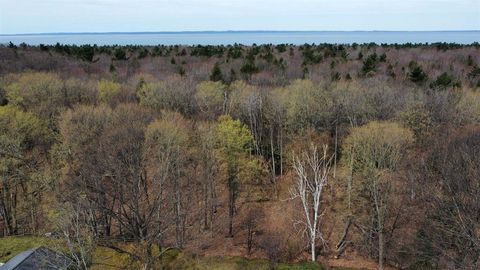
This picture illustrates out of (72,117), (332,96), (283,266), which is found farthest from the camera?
(332,96)

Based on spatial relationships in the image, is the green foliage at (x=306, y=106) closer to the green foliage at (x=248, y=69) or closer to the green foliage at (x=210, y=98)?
the green foliage at (x=210, y=98)

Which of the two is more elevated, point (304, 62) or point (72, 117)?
point (304, 62)

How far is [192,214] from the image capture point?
118 ft

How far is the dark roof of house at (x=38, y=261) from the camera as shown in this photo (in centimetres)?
2019

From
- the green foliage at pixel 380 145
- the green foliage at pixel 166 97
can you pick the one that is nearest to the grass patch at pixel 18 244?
the green foliage at pixel 166 97

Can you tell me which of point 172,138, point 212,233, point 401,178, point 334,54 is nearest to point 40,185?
point 172,138

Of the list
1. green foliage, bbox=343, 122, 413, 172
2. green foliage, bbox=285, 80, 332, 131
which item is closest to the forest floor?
green foliage, bbox=343, 122, 413, 172

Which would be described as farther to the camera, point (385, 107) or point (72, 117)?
point (385, 107)

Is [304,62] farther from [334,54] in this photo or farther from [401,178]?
[401,178]

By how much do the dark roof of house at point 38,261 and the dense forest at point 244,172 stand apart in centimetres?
66

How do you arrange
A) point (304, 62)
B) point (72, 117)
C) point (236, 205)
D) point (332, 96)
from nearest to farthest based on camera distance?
point (72, 117) → point (236, 205) → point (332, 96) → point (304, 62)

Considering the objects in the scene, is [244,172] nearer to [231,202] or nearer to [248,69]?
[231,202]

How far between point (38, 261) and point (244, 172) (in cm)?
1819

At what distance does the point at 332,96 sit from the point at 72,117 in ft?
85.8
